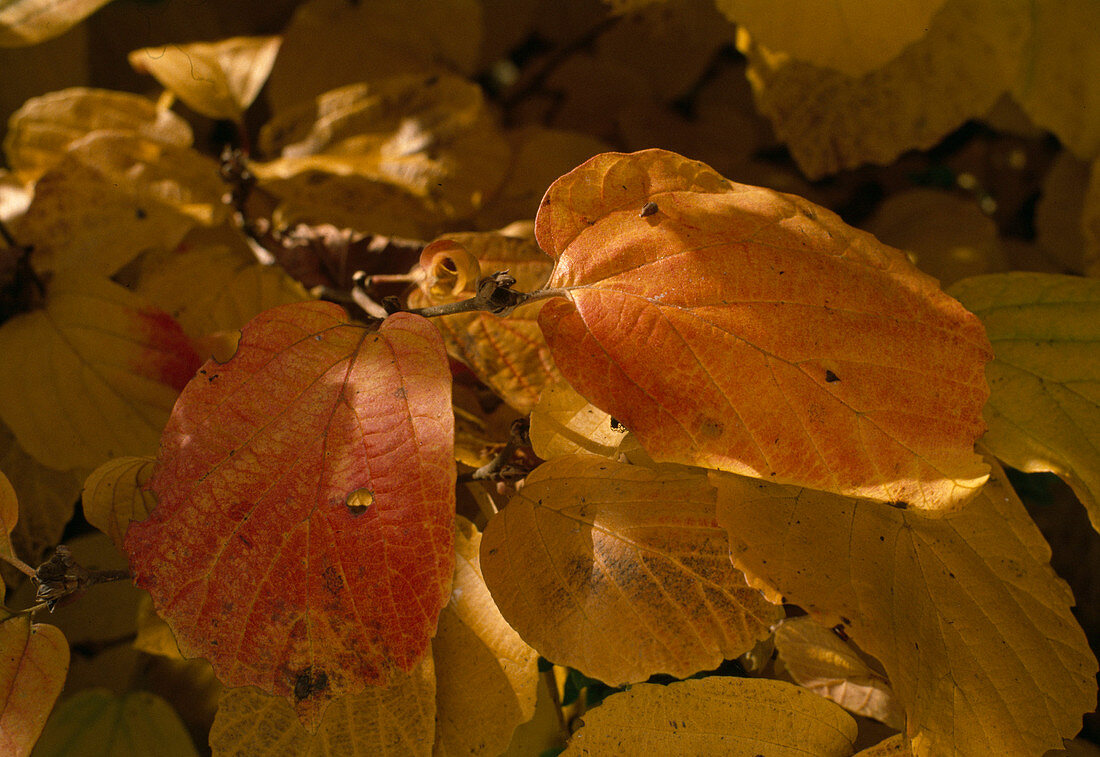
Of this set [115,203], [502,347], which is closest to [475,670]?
[502,347]

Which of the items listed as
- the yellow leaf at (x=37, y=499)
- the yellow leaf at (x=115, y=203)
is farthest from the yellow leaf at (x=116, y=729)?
the yellow leaf at (x=115, y=203)

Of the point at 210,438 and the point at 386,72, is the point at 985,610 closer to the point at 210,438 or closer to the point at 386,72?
the point at 210,438

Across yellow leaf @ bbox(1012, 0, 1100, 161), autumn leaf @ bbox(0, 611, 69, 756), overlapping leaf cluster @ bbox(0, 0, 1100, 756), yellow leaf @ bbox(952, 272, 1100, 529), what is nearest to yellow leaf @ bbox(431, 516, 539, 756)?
overlapping leaf cluster @ bbox(0, 0, 1100, 756)

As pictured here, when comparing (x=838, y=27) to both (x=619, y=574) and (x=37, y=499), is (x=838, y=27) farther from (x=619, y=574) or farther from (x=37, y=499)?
(x=37, y=499)

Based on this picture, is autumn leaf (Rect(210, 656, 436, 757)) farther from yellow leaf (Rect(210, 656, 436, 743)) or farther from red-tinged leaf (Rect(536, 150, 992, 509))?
red-tinged leaf (Rect(536, 150, 992, 509))

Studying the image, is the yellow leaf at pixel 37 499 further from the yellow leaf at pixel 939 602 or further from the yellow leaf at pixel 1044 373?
the yellow leaf at pixel 1044 373

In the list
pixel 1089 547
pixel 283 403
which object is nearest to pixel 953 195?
pixel 1089 547
